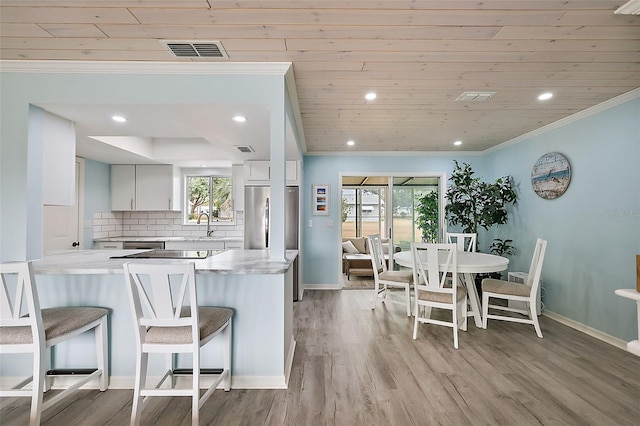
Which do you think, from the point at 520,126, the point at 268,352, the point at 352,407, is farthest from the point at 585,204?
the point at 268,352

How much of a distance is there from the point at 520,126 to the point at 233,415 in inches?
168

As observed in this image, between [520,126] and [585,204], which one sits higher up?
[520,126]

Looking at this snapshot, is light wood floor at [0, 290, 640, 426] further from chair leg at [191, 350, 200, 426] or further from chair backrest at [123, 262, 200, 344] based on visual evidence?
chair backrest at [123, 262, 200, 344]

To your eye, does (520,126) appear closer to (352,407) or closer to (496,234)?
(496,234)

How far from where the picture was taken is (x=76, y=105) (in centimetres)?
242

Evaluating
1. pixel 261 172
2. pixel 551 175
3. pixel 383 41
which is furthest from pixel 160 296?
pixel 551 175

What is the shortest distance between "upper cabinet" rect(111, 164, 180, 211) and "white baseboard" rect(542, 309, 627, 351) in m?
5.56

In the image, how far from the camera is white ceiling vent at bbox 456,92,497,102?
111 inches

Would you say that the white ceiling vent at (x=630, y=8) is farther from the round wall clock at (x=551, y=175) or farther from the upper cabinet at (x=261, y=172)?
the upper cabinet at (x=261, y=172)

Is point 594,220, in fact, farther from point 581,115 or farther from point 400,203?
point 400,203

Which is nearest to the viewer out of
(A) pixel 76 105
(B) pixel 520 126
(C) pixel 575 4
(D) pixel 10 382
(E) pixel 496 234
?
(C) pixel 575 4

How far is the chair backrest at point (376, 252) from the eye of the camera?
3.96m

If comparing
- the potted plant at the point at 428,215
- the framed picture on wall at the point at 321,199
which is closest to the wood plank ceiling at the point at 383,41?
the framed picture on wall at the point at 321,199

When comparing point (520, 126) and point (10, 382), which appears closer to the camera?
point (10, 382)
